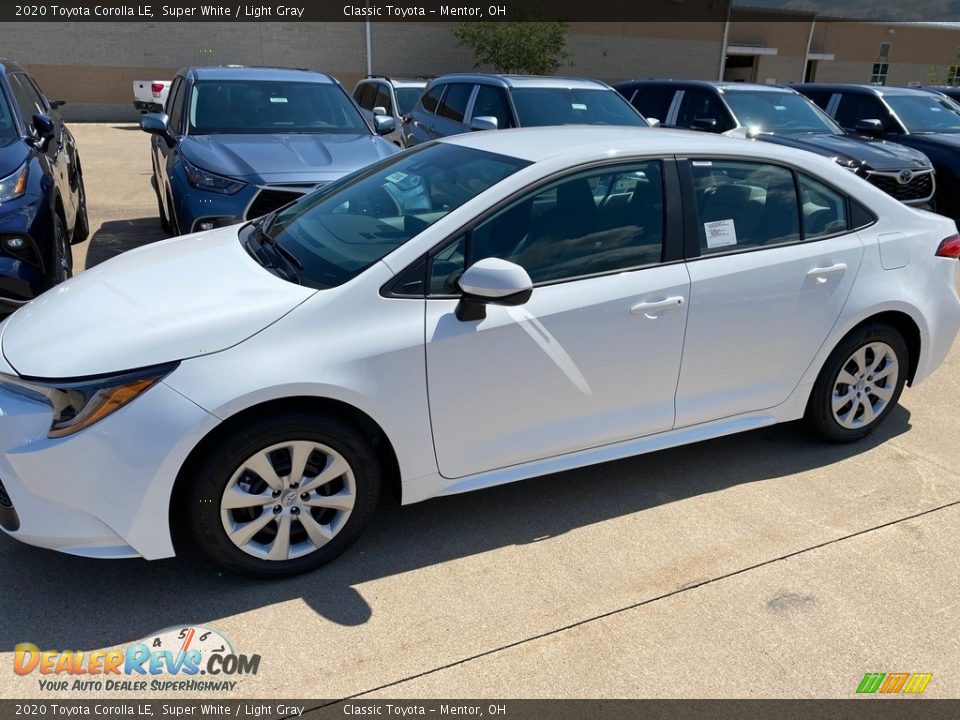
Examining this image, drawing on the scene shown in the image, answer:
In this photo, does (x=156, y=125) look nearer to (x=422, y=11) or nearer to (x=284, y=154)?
(x=284, y=154)

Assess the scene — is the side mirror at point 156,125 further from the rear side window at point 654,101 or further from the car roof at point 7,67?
the rear side window at point 654,101

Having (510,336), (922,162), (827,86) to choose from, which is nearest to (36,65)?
(827,86)

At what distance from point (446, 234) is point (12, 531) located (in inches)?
74.3

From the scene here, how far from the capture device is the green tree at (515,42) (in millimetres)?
29203

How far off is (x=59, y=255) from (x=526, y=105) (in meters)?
4.89

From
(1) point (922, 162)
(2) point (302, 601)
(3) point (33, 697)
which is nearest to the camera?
(3) point (33, 697)

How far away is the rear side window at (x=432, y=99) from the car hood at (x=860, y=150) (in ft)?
12.9

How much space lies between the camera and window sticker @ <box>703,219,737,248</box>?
3.50 m

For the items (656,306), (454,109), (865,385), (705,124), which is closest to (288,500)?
(656,306)

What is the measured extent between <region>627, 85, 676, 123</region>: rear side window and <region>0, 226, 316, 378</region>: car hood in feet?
27.0

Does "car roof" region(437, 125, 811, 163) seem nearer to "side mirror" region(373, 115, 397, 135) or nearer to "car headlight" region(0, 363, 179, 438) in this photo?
"car headlight" region(0, 363, 179, 438)

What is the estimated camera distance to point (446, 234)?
2992 millimetres

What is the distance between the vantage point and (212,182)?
5758mm

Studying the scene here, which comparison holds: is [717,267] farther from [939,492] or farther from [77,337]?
[77,337]
